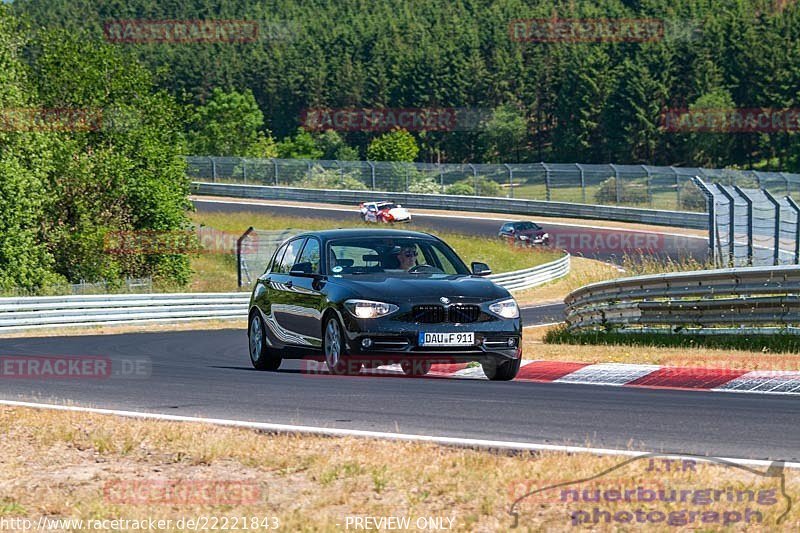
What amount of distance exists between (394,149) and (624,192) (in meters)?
66.3

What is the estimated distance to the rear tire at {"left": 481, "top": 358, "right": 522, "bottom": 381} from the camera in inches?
474

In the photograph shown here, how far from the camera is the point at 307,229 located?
180ft

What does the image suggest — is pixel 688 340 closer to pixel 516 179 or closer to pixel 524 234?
pixel 524 234

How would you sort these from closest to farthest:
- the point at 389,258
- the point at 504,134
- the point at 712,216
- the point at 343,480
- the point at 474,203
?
the point at 343,480
the point at 389,258
the point at 712,216
the point at 474,203
the point at 504,134

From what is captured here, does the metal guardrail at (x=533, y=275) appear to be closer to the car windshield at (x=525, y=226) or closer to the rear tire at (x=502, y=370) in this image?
the car windshield at (x=525, y=226)

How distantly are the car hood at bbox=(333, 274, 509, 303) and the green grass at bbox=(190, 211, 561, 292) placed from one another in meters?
34.7

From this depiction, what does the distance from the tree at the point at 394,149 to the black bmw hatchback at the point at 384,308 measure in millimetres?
112422

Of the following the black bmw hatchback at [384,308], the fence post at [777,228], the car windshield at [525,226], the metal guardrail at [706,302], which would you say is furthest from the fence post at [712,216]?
the car windshield at [525,226]

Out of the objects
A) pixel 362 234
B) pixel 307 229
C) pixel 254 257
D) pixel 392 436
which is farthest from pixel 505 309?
pixel 307 229

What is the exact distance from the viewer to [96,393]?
11.2 meters

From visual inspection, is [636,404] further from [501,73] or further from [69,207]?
[501,73]

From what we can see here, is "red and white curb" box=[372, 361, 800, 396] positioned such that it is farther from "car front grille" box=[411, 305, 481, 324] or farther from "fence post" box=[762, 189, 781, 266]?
"fence post" box=[762, 189, 781, 266]

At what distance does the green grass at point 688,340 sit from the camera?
48.6 feet

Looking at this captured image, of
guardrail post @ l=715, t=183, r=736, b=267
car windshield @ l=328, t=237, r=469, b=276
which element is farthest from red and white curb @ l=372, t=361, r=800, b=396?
guardrail post @ l=715, t=183, r=736, b=267
